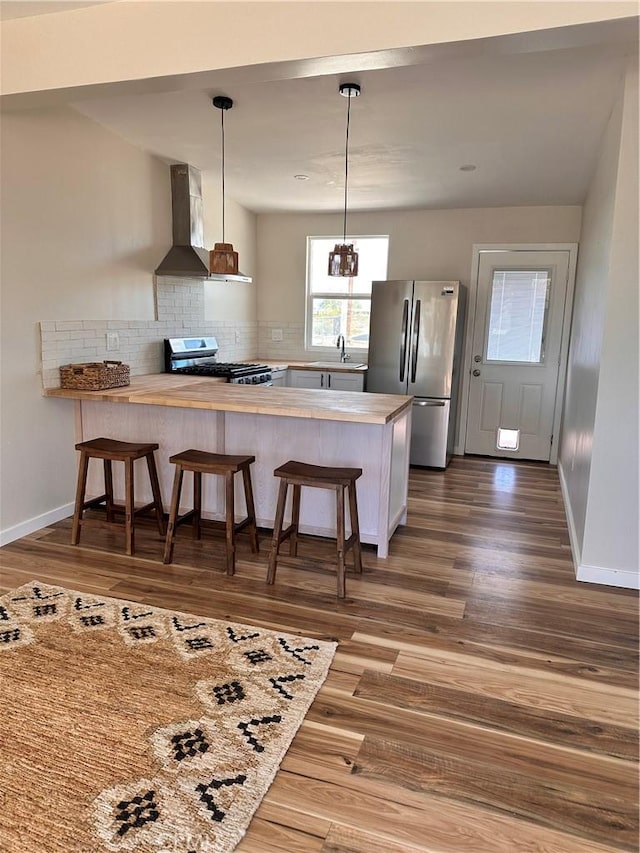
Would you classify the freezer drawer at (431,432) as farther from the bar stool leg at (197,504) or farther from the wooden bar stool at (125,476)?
the wooden bar stool at (125,476)

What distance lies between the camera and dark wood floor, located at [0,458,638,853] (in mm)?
1516

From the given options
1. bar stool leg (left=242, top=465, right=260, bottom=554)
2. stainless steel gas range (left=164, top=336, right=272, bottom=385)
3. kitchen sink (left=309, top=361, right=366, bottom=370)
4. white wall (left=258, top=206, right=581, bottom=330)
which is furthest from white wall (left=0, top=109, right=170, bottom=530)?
white wall (left=258, top=206, right=581, bottom=330)

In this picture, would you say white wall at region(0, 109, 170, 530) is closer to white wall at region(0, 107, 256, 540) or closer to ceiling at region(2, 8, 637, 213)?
white wall at region(0, 107, 256, 540)

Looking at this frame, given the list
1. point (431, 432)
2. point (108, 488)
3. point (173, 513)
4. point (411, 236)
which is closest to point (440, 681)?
point (173, 513)

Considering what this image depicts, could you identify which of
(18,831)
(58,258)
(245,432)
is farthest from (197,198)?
(18,831)

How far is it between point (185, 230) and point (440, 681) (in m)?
3.83

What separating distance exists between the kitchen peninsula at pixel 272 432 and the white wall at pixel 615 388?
104cm

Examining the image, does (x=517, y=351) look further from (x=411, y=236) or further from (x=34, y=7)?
(x=34, y=7)

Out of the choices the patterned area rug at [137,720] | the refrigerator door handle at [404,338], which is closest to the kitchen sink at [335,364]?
the refrigerator door handle at [404,338]

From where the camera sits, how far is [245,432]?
344 centimetres

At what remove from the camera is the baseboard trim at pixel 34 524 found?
328 centimetres

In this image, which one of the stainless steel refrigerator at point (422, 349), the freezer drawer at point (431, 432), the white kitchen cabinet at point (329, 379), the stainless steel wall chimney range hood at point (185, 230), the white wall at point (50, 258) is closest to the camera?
the white wall at point (50, 258)

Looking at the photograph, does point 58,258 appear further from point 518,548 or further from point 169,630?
point 518,548

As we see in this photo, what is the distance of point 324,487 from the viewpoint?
2.73m
